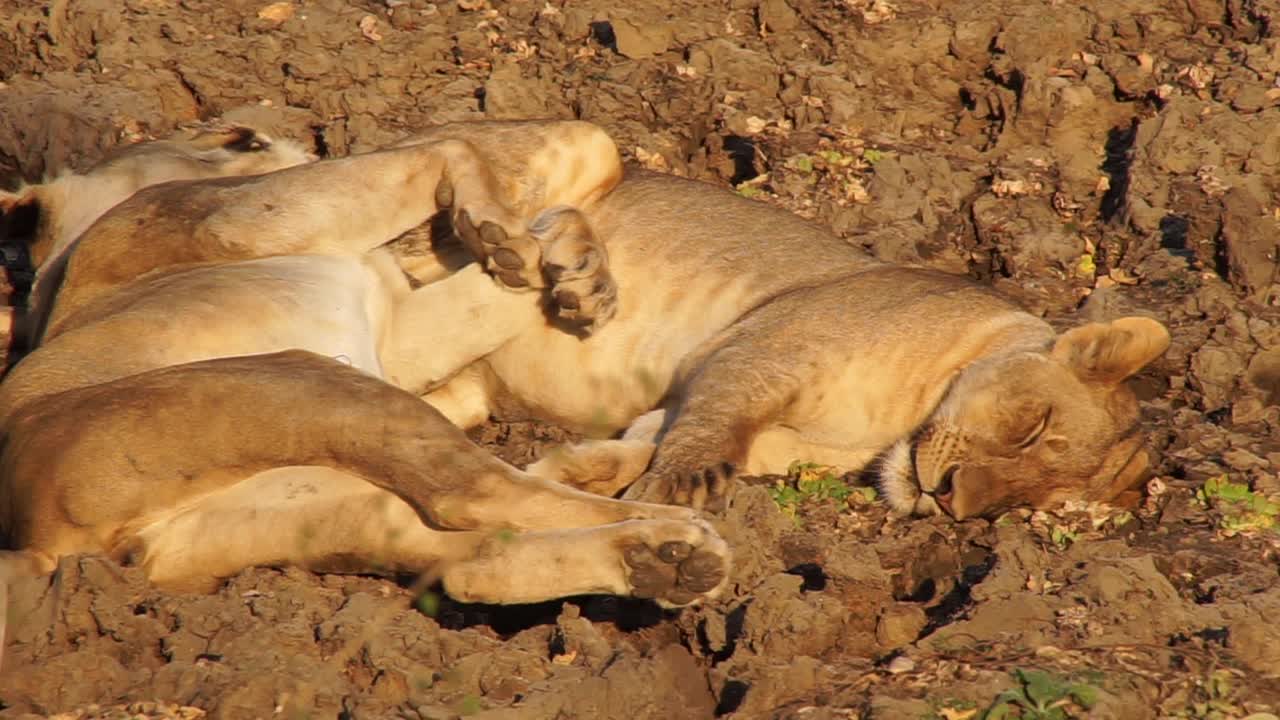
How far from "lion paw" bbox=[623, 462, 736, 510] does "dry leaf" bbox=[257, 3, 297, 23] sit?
14.2 feet

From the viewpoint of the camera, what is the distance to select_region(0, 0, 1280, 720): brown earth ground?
4336mm

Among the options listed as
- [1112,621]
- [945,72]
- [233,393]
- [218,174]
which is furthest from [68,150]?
[1112,621]

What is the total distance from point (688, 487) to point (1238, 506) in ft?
6.09

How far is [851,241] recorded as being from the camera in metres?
7.21

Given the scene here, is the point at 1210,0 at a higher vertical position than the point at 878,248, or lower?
higher

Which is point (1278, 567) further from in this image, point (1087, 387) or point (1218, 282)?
point (1218, 282)

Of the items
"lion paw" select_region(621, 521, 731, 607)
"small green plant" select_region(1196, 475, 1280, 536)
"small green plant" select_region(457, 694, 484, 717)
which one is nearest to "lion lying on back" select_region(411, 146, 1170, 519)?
"small green plant" select_region(1196, 475, 1280, 536)

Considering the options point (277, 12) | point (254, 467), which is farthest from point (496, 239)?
point (277, 12)

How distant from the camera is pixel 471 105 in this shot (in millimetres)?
8000

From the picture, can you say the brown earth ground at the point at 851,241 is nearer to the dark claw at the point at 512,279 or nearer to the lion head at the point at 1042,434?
the lion head at the point at 1042,434

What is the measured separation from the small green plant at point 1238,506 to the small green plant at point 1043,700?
5.26 ft

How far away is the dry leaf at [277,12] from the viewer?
28.4ft

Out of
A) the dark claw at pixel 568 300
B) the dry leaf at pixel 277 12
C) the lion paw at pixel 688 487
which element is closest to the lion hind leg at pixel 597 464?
the lion paw at pixel 688 487

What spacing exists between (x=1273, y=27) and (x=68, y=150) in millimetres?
5685
